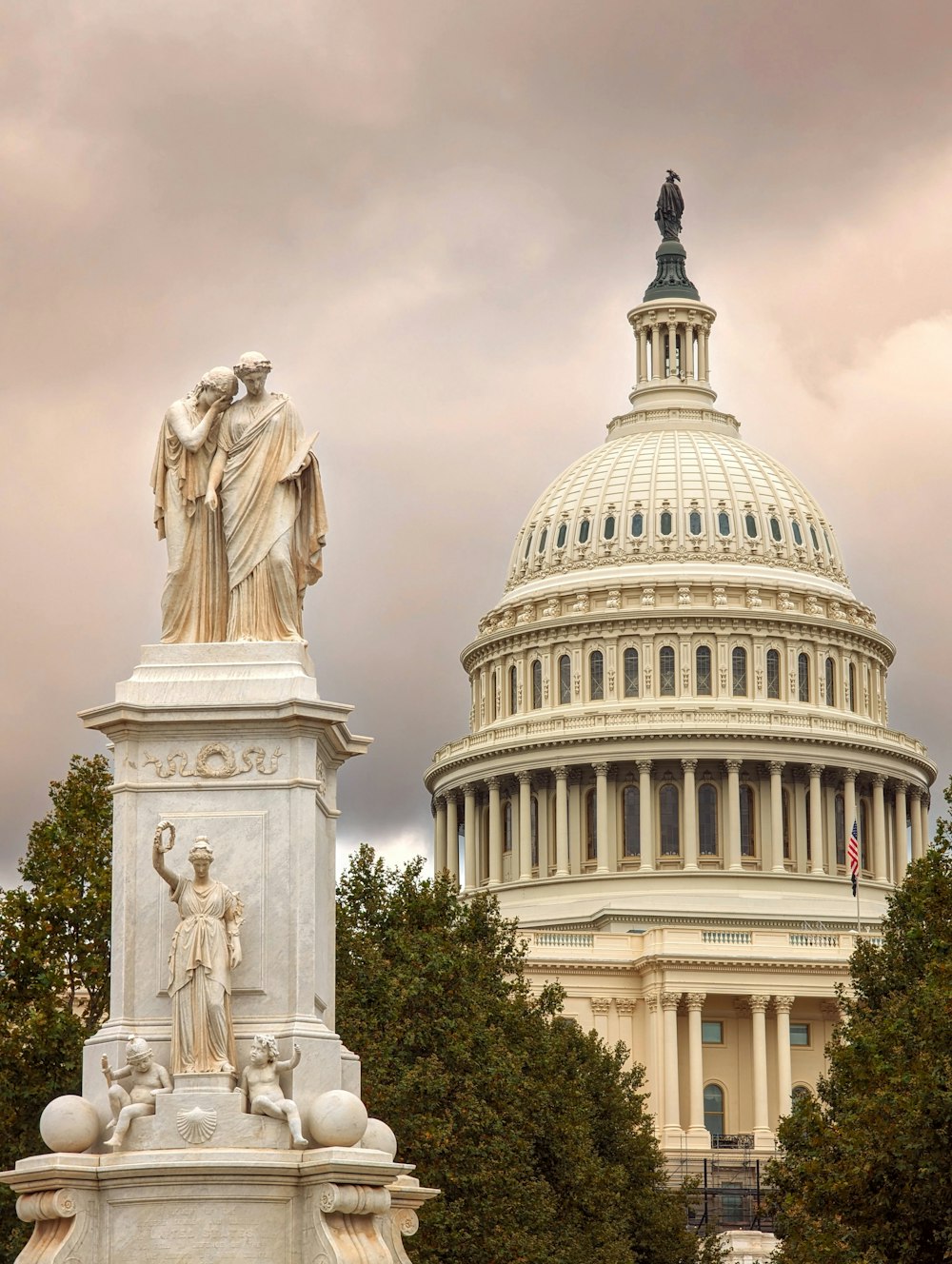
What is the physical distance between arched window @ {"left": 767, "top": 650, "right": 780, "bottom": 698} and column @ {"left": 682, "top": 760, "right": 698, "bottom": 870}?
7706mm

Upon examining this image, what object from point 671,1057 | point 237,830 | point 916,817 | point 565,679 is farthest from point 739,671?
point 237,830

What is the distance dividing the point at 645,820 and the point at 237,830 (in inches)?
5212

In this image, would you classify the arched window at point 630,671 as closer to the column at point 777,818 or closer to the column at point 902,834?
the column at point 777,818

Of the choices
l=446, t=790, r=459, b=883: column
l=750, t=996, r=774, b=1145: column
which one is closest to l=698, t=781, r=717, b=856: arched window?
l=446, t=790, r=459, b=883: column

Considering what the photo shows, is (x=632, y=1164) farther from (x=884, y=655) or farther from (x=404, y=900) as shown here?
(x=884, y=655)

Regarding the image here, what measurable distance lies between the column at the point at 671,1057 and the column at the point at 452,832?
31953mm

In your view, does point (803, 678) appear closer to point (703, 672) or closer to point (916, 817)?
point (703, 672)

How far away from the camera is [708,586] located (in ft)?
521

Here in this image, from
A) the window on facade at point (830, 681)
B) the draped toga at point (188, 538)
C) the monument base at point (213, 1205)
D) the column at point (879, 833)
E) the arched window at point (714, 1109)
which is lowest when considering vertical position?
the arched window at point (714, 1109)

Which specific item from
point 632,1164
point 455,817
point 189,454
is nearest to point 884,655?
point 455,817

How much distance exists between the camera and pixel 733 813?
153875 millimetres

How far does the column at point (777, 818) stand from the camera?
15312 centimetres

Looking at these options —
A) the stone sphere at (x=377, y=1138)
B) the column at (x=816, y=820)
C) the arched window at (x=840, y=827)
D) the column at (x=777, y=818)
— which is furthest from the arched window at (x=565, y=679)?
the stone sphere at (x=377, y=1138)

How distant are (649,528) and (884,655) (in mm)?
17289
